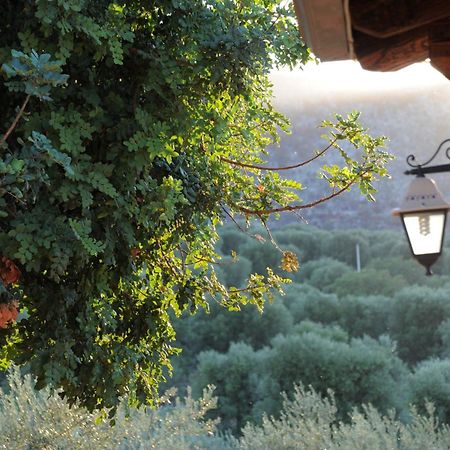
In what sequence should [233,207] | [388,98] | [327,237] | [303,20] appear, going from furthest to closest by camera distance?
[388,98]
[327,237]
[233,207]
[303,20]

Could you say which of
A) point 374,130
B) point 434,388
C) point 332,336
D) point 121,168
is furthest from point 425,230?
point 374,130

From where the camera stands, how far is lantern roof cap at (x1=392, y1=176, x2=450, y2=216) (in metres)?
4.05

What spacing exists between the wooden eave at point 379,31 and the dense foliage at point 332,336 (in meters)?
14.2

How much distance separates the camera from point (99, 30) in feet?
9.21

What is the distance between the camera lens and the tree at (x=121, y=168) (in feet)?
9.32

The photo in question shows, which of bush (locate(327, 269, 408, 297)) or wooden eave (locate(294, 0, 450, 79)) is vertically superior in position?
bush (locate(327, 269, 408, 297))

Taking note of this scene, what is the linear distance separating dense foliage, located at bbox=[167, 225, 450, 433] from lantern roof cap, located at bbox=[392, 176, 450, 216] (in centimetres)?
1189

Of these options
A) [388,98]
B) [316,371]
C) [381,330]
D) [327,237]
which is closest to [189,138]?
[316,371]

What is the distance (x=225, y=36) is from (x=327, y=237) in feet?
89.2

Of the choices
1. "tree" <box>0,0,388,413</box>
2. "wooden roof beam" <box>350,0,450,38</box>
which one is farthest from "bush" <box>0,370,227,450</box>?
"wooden roof beam" <box>350,0,450,38</box>

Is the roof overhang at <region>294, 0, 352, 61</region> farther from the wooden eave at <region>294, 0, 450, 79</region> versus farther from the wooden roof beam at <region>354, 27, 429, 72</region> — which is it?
the wooden roof beam at <region>354, 27, 429, 72</region>

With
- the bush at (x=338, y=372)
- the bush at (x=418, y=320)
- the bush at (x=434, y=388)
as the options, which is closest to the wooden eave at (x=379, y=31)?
the bush at (x=434, y=388)

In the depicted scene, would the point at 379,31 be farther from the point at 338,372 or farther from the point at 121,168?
the point at 338,372

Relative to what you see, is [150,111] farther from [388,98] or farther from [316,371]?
[388,98]
